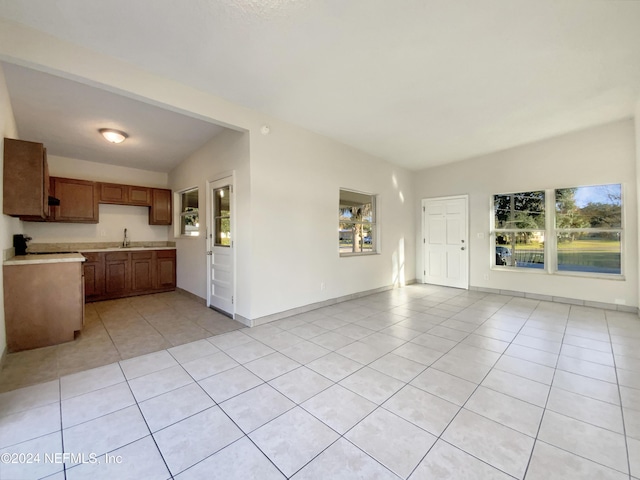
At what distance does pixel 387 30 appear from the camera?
2172 millimetres

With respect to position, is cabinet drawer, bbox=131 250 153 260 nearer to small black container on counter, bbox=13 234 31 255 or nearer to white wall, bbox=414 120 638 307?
small black container on counter, bbox=13 234 31 255

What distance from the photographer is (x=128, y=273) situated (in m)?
5.21

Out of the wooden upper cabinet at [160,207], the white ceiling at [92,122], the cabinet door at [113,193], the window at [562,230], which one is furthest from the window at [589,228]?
the cabinet door at [113,193]

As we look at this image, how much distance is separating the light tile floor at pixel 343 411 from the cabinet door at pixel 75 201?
3917mm

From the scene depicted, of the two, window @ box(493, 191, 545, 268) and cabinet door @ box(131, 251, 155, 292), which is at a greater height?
window @ box(493, 191, 545, 268)

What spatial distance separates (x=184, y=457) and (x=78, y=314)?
2.65m

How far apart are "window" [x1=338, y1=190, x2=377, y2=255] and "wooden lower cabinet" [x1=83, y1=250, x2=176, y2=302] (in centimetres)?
376

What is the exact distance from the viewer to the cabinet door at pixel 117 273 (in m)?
5.01

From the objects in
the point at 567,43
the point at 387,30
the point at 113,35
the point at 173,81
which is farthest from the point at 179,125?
the point at 567,43

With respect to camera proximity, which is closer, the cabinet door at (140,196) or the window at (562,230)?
the window at (562,230)

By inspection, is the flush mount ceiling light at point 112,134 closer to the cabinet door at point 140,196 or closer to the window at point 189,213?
the window at point 189,213

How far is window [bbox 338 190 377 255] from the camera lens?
4.83 metres

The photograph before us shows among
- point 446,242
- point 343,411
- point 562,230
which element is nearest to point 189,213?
point 343,411

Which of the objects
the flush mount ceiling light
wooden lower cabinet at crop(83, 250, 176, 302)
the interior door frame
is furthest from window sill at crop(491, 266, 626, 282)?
the flush mount ceiling light
